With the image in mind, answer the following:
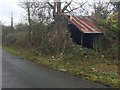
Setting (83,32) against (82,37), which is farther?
(82,37)

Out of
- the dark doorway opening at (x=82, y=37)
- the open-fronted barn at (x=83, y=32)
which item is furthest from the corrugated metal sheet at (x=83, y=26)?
the dark doorway opening at (x=82, y=37)

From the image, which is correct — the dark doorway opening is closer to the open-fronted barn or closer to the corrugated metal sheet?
the open-fronted barn

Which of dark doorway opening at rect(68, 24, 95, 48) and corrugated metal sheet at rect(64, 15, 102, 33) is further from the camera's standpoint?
corrugated metal sheet at rect(64, 15, 102, 33)

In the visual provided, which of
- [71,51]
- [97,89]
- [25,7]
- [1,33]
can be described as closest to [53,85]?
[97,89]

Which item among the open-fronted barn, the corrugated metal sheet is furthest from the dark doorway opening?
the corrugated metal sheet

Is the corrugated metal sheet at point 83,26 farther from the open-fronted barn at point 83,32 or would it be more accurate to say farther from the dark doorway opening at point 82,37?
the dark doorway opening at point 82,37

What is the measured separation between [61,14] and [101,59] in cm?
914

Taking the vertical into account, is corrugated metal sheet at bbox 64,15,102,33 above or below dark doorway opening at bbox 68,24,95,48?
above

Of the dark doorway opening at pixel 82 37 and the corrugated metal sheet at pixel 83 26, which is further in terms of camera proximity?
the corrugated metal sheet at pixel 83 26

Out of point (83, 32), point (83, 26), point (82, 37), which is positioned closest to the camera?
point (83, 32)

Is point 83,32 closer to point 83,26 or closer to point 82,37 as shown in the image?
point 82,37

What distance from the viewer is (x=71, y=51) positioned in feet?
76.6

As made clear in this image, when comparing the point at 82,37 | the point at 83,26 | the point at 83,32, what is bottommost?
the point at 82,37

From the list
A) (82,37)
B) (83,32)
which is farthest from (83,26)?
(83,32)
